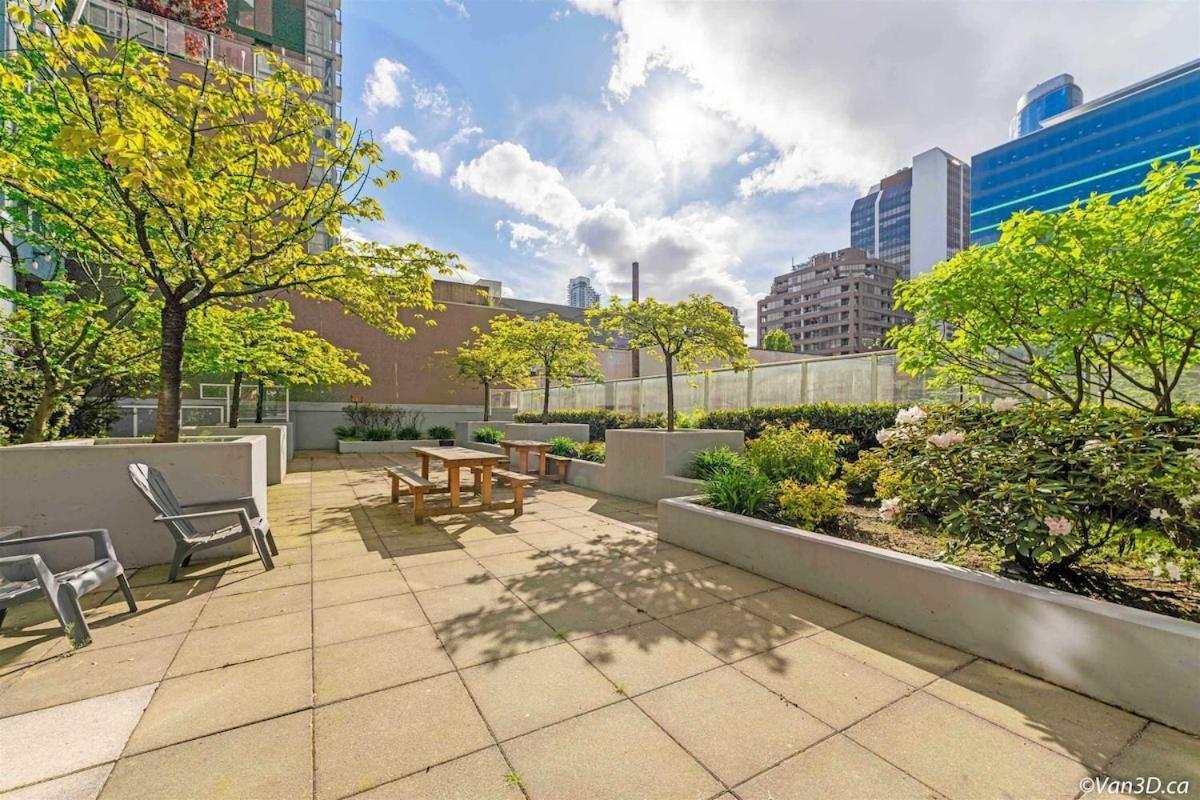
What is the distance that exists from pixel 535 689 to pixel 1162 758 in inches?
107

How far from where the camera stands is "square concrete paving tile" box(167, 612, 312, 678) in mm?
2580

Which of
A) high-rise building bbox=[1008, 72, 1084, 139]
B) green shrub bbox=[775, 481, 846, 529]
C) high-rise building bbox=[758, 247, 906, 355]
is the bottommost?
green shrub bbox=[775, 481, 846, 529]

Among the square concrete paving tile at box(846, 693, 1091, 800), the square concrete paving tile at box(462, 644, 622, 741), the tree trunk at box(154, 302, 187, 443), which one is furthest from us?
the tree trunk at box(154, 302, 187, 443)

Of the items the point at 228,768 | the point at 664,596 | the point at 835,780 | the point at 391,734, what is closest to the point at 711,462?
the point at 664,596

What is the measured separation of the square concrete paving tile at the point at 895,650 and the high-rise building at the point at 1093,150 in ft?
223

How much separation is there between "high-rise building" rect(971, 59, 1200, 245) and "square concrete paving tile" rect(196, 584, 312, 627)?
7051 centimetres

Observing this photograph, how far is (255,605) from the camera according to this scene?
11.1ft

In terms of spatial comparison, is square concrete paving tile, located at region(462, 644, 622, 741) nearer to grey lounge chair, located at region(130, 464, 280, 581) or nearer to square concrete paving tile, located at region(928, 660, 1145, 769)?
square concrete paving tile, located at region(928, 660, 1145, 769)

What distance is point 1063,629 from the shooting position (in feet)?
7.97

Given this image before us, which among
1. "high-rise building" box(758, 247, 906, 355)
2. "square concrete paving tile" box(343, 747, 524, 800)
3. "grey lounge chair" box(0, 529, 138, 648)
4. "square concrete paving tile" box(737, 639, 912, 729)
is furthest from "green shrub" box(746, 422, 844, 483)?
"high-rise building" box(758, 247, 906, 355)

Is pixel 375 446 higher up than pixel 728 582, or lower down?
lower down

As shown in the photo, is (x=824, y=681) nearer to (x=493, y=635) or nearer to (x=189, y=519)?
(x=493, y=635)

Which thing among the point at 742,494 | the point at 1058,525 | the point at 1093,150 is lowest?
the point at 742,494

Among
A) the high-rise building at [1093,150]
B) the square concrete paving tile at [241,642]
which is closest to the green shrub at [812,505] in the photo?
the square concrete paving tile at [241,642]
